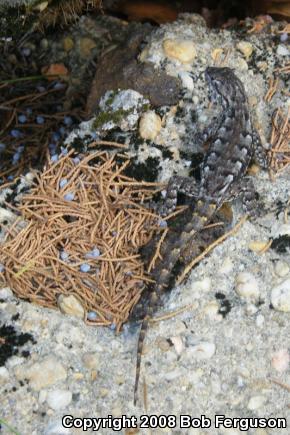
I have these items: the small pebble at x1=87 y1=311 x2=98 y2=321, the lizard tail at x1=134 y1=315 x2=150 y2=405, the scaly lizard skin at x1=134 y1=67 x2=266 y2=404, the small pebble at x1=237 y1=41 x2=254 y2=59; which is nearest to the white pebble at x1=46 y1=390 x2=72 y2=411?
the lizard tail at x1=134 y1=315 x2=150 y2=405

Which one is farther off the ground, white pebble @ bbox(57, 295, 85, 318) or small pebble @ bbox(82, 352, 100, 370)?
white pebble @ bbox(57, 295, 85, 318)

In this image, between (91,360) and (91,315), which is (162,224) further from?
(91,360)

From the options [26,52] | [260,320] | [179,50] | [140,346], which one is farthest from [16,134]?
[260,320]

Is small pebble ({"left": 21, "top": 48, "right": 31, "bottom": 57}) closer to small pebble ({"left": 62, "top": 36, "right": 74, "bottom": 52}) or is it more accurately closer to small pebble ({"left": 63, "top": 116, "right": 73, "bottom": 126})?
small pebble ({"left": 62, "top": 36, "right": 74, "bottom": 52})

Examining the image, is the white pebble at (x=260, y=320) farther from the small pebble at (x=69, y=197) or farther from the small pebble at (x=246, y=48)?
the small pebble at (x=246, y=48)

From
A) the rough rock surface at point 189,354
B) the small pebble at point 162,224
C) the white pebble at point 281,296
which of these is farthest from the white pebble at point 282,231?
the small pebble at point 162,224

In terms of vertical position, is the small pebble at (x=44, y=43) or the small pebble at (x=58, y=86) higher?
the small pebble at (x=44, y=43)

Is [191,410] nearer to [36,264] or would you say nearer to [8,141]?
[36,264]
